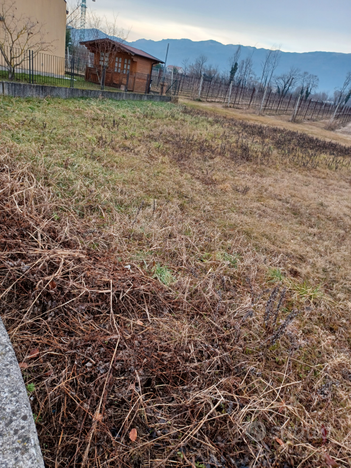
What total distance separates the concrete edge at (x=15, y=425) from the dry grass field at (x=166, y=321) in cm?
36

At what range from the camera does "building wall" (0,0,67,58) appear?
1300 cm

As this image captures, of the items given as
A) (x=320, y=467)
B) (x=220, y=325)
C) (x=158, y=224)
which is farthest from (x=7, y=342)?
(x=158, y=224)

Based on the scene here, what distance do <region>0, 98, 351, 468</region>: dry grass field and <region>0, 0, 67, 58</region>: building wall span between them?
12.2 m

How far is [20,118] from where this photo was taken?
6195 millimetres

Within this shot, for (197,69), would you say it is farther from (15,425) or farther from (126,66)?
(15,425)

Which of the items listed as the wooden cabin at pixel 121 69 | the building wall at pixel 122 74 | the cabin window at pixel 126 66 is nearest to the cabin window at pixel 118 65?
the wooden cabin at pixel 121 69

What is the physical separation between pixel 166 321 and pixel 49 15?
18.1 meters

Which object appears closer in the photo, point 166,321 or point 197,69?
point 166,321

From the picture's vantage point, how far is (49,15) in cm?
1448

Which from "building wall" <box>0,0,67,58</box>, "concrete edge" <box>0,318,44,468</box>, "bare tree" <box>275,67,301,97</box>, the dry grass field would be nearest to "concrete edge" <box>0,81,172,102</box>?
"building wall" <box>0,0,67,58</box>

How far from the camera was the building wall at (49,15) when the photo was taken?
512 inches

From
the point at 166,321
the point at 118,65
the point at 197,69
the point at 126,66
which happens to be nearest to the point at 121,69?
the point at 118,65

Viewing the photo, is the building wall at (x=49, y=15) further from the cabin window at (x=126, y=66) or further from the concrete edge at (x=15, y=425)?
the concrete edge at (x=15, y=425)

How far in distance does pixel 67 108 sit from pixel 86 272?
8.10m
